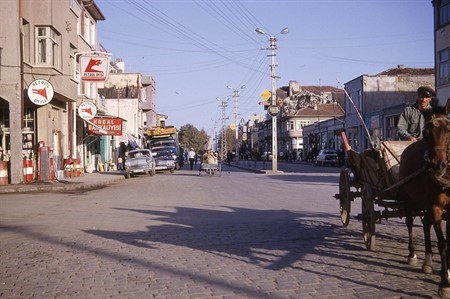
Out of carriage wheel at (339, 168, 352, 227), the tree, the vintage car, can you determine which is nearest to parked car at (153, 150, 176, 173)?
the vintage car

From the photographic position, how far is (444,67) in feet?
114

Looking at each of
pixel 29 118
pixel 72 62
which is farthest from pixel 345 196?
pixel 72 62

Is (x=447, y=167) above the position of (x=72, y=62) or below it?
below

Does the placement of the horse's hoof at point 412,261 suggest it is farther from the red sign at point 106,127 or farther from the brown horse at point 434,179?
the red sign at point 106,127

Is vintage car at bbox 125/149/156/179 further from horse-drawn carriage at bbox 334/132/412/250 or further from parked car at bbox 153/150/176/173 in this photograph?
horse-drawn carriage at bbox 334/132/412/250

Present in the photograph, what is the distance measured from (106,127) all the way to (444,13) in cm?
2285

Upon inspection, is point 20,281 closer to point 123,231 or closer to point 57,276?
point 57,276

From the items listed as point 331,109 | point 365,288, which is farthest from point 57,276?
point 331,109

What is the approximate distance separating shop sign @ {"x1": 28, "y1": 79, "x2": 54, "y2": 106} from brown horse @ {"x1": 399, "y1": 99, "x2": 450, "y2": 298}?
21211 millimetres

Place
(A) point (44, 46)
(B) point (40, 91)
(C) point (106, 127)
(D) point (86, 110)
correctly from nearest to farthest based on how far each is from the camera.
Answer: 1. (B) point (40, 91)
2. (A) point (44, 46)
3. (D) point (86, 110)
4. (C) point (106, 127)

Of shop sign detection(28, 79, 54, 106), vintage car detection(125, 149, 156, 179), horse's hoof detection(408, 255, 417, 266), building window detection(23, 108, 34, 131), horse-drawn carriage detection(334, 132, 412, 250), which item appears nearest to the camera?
horse's hoof detection(408, 255, 417, 266)

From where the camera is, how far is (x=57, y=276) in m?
7.22

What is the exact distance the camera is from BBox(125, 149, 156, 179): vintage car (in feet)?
120

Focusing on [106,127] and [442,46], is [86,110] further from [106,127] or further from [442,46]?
[442,46]
